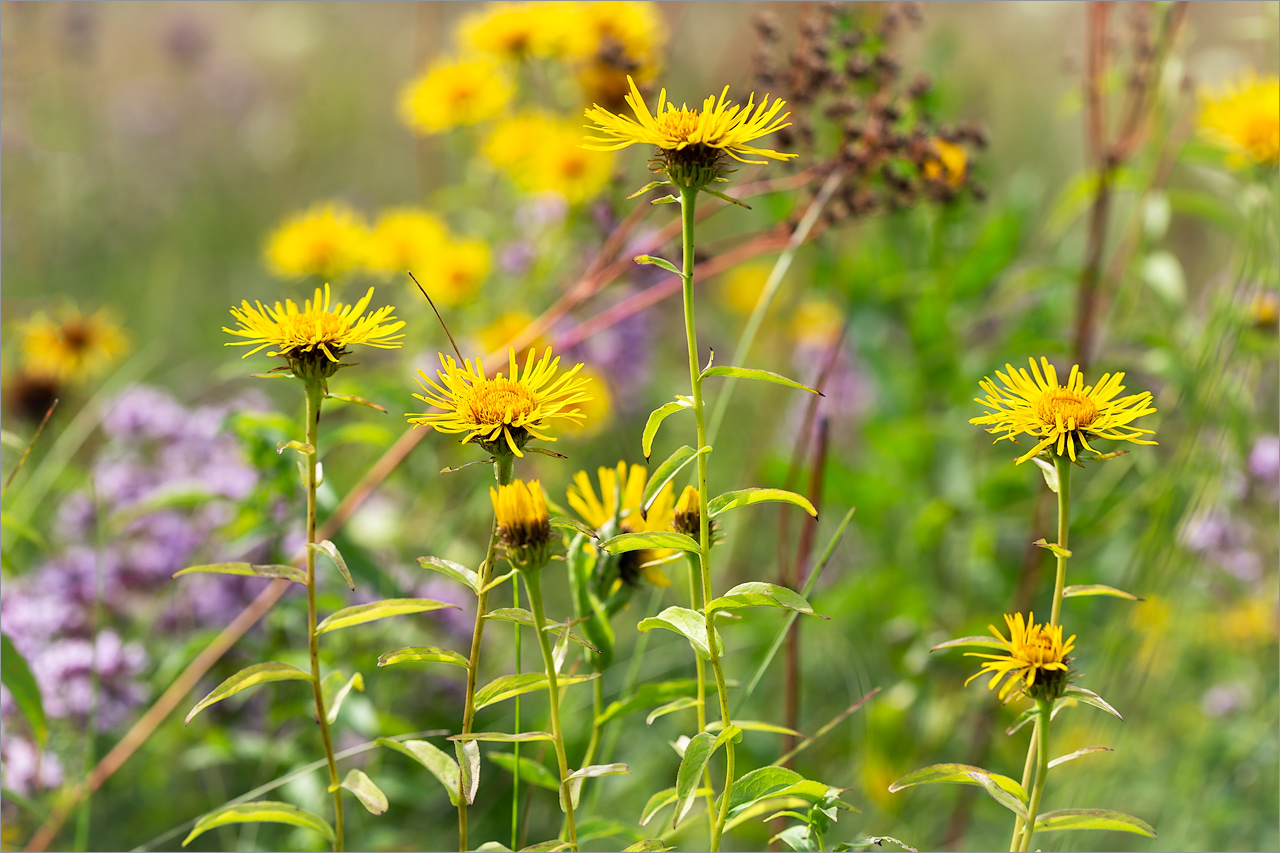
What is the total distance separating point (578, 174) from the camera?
174 cm

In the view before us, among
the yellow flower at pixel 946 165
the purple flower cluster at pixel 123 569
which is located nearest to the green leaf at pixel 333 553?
the purple flower cluster at pixel 123 569

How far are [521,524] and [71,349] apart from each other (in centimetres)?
139

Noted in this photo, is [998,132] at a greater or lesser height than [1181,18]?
greater

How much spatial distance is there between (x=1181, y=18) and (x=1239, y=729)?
3.53 ft

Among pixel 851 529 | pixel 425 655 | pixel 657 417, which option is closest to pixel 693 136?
pixel 657 417

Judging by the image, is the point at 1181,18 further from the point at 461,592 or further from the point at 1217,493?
the point at 461,592

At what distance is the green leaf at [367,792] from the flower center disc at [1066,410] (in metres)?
0.49

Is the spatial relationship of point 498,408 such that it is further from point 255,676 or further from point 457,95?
point 457,95

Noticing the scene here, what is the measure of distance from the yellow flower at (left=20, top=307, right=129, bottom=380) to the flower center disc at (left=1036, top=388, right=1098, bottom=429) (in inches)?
60.3

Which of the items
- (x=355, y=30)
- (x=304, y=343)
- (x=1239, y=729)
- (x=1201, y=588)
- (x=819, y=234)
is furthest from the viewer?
(x=355, y=30)

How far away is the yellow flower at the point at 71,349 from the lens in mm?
1685

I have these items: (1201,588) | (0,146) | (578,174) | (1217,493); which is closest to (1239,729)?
(1201,588)

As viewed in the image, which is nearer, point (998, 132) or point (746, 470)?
point (746, 470)

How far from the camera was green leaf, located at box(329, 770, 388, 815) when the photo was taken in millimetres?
660
